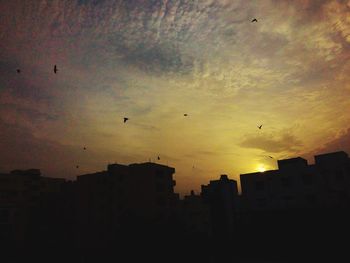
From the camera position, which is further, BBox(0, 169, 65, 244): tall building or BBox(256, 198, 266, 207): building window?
BBox(0, 169, 65, 244): tall building

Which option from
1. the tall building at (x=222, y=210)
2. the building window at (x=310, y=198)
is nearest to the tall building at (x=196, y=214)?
the tall building at (x=222, y=210)

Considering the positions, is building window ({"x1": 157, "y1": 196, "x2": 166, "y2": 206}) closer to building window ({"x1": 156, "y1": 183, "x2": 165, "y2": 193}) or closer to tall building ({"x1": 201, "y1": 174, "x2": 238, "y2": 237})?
building window ({"x1": 156, "y1": 183, "x2": 165, "y2": 193})

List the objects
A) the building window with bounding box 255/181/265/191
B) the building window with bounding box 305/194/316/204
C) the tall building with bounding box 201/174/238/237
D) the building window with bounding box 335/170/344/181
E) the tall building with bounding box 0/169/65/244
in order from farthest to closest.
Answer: the building window with bounding box 255/181/265/191, the tall building with bounding box 0/169/65/244, the building window with bounding box 305/194/316/204, the building window with bounding box 335/170/344/181, the tall building with bounding box 201/174/238/237

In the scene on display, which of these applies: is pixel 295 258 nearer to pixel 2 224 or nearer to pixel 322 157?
pixel 322 157

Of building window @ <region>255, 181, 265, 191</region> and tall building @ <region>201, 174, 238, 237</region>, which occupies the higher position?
building window @ <region>255, 181, 265, 191</region>

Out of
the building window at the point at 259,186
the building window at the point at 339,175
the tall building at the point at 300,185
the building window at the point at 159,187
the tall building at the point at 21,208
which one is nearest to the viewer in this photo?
the building window at the point at 339,175

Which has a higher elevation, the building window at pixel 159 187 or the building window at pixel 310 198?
the building window at pixel 159 187

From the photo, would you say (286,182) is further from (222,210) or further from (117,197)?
(117,197)

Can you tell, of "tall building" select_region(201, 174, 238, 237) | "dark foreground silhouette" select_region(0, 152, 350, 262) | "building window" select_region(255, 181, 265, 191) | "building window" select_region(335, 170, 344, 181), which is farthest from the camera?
"building window" select_region(255, 181, 265, 191)

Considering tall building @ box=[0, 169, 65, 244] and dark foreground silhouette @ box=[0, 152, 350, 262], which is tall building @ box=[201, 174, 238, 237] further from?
tall building @ box=[0, 169, 65, 244]

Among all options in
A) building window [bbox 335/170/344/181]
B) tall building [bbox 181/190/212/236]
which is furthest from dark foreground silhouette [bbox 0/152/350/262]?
tall building [bbox 181/190/212/236]

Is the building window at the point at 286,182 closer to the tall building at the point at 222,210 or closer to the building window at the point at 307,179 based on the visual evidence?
the building window at the point at 307,179

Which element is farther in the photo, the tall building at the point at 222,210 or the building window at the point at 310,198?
the building window at the point at 310,198

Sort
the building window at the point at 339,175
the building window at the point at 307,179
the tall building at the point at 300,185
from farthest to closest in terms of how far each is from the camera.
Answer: the building window at the point at 307,179, the tall building at the point at 300,185, the building window at the point at 339,175
